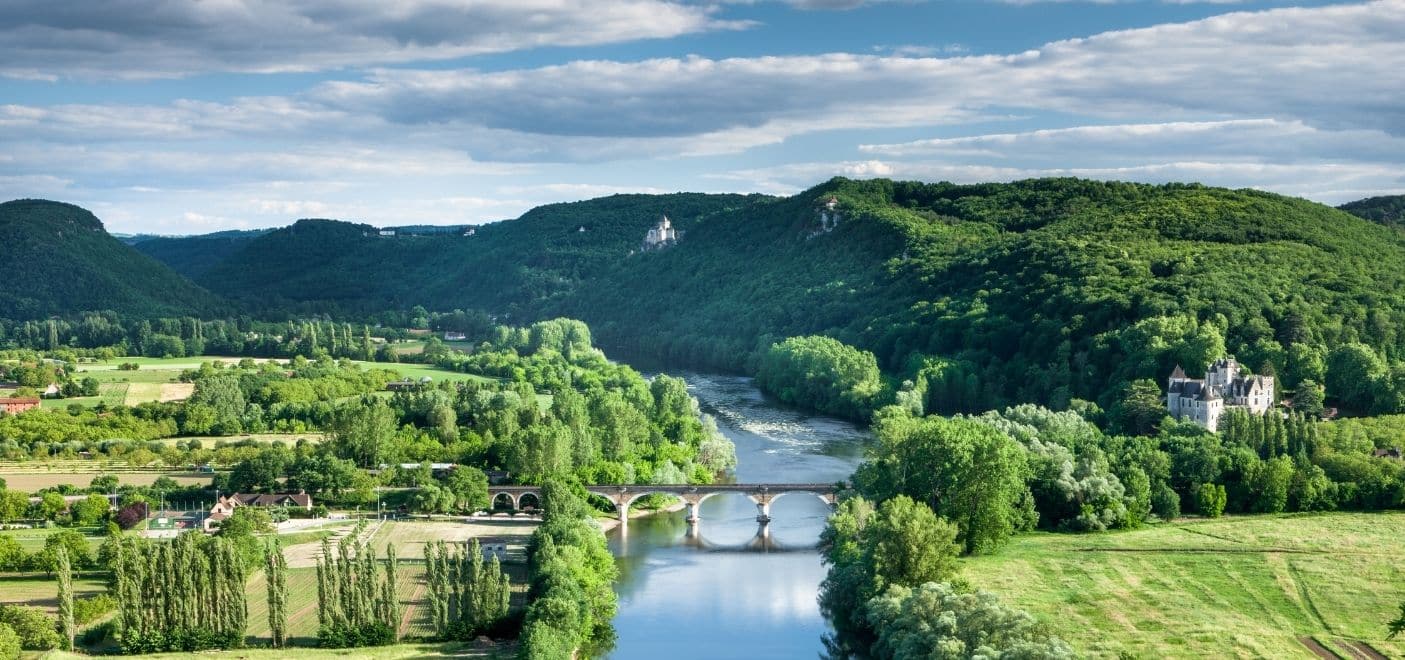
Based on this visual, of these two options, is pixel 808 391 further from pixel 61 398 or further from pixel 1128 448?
pixel 61 398

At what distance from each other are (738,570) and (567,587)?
Answer: 1453 cm

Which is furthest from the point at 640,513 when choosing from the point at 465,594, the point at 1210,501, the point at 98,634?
the point at 98,634

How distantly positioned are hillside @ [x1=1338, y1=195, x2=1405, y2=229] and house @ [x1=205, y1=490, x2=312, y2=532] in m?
119

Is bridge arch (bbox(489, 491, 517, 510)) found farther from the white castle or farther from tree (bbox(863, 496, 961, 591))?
the white castle

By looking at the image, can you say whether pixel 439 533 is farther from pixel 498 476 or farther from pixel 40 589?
pixel 40 589

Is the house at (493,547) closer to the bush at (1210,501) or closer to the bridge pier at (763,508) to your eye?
the bridge pier at (763,508)

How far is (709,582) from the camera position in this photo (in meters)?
73.2

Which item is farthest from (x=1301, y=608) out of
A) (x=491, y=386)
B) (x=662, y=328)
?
(x=662, y=328)

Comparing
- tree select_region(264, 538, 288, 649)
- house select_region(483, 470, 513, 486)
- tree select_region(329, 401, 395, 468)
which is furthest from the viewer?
tree select_region(329, 401, 395, 468)

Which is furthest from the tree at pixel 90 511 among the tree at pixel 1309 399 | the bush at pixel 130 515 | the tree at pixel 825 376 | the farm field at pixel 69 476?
the tree at pixel 1309 399

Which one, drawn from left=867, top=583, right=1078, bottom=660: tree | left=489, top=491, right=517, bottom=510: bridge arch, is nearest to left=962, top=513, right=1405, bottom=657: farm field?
left=867, top=583, right=1078, bottom=660: tree

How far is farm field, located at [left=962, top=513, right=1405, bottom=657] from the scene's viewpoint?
192ft

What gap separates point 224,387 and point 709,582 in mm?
59721

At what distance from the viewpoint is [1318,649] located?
5703 cm
